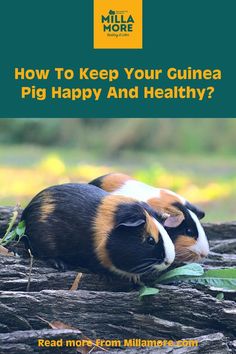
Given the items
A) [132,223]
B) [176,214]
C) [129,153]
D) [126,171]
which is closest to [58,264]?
[132,223]

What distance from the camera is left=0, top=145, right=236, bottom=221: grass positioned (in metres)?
5.80

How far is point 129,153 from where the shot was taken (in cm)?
855

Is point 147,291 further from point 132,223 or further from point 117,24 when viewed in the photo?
point 117,24

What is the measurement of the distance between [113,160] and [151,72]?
Result: 458 centimetres

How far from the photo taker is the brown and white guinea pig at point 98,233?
2.77 meters

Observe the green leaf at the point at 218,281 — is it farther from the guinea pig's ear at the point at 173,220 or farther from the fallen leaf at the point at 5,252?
the fallen leaf at the point at 5,252

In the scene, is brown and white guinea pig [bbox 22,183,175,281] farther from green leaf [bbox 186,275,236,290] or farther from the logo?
the logo

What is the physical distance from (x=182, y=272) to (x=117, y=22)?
3.93 feet

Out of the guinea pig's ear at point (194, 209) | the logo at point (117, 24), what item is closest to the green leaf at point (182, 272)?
the guinea pig's ear at point (194, 209)

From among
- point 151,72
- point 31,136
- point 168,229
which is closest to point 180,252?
point 168,229

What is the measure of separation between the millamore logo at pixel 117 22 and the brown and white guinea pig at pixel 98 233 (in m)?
0.76

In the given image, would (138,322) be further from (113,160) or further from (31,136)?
(31,136)

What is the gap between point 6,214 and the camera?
338 cm

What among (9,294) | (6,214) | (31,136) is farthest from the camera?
(31,136)
